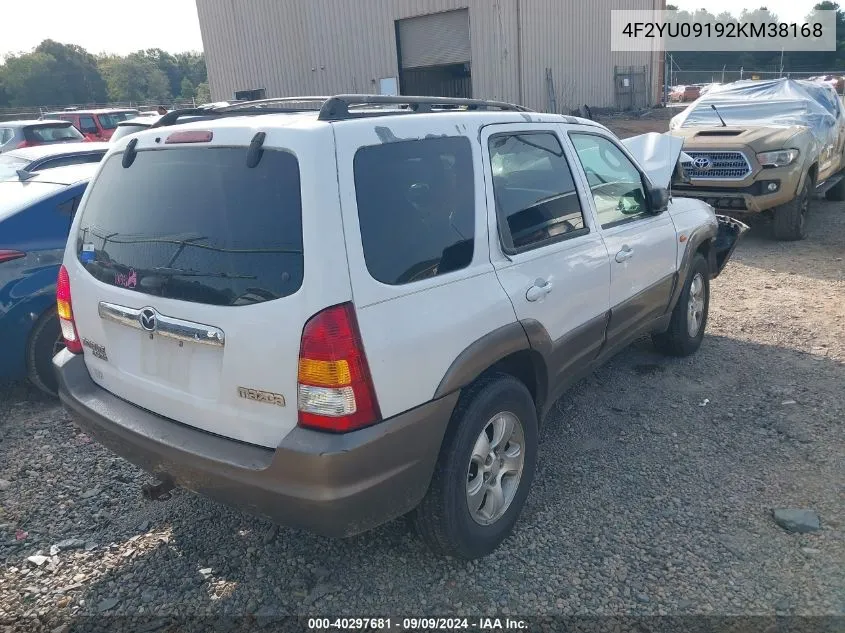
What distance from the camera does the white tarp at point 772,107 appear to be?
9.12m

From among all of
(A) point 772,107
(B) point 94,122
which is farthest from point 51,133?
(A) point 772,107

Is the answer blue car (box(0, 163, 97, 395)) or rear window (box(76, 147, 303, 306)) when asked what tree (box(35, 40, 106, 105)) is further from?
rear window (box(76, 147, 303, 306))

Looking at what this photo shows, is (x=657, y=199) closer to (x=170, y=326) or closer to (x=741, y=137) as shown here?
(x=170, y=326)

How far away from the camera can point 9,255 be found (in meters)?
4.14

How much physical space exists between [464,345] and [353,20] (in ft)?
70.4

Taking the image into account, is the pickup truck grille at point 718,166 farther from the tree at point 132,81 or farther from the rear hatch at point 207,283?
the tree at point 132,81

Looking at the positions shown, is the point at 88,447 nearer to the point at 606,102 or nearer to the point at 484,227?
the point at 484,227

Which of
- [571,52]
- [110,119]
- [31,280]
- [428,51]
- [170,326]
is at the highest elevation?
[428,51]

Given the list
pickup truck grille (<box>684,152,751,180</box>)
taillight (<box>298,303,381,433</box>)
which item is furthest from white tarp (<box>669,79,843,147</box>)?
taillight (<box>298,303,381,433</box>)

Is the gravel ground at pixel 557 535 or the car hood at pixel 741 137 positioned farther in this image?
the car hood at pixel 741 137

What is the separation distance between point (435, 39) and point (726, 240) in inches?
668

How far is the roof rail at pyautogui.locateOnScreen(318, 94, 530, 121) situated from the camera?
7.78 ft

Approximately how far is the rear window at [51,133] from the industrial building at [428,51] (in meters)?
8.48

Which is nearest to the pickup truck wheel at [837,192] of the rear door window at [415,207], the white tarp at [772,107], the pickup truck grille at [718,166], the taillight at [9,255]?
the white tarp at [772,107]
